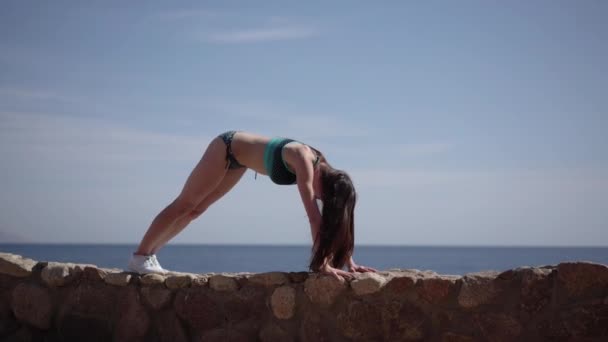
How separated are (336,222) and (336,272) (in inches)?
10.3

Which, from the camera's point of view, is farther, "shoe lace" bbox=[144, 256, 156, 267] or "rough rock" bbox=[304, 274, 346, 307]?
"shoe lace" bbox=[144, 256, 156, 267]

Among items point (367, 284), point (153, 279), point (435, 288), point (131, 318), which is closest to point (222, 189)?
point (153, 279)

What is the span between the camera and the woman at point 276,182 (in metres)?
3.58

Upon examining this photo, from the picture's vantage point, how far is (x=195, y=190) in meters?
4.12

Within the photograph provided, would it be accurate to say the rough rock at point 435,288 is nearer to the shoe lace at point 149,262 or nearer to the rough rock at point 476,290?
the rough rock at point 476,290

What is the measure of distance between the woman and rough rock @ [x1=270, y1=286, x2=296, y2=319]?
0.65 feet

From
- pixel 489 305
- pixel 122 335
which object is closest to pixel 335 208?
pixel 489 305

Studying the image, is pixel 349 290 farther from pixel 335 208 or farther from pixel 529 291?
pixel 529 291

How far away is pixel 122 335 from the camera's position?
413 cm

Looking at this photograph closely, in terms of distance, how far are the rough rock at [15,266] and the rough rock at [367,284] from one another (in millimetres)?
2347

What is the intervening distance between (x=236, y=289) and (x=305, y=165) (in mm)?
819

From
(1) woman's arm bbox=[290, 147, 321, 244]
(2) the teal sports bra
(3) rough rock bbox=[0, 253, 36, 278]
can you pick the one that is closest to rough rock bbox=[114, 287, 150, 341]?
(3) rough rock bbox=[0, 253, 36, 278]

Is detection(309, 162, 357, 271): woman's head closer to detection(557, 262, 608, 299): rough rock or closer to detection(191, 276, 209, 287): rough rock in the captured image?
detection(191, 276, 209, 287): rough rock

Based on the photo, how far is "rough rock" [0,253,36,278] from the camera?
177 inches
